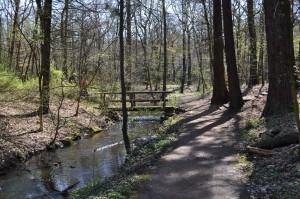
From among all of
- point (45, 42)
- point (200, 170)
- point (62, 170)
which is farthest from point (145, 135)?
point (200, 170)

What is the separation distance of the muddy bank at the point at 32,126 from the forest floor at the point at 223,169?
15.9 ft

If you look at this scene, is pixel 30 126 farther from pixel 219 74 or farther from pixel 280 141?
pixel 280 141

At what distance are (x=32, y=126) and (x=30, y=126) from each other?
116 mm

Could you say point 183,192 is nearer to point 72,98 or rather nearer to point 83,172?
point 83,172

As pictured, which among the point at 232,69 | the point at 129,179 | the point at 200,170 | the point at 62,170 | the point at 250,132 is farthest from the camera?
the point at 232,69

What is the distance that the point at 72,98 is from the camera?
60.0 feet

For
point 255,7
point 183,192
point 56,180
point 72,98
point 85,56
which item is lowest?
point 56,180

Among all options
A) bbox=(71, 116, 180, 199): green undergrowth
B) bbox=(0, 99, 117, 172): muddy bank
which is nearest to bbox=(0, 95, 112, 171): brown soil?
bbox=(0, 99, 117, 172): muddy bank

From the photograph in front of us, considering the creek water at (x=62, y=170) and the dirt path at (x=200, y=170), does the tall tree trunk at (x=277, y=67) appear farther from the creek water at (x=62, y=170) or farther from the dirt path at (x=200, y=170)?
the creek water at (x=62, y=170)

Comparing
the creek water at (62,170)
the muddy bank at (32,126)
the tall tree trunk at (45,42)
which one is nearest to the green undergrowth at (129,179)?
the creek water at (62,170)

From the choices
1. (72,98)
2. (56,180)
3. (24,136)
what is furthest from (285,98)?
(72,98)

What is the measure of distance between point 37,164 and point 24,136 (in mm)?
2083

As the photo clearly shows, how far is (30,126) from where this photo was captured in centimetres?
1270

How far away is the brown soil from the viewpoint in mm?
10078
